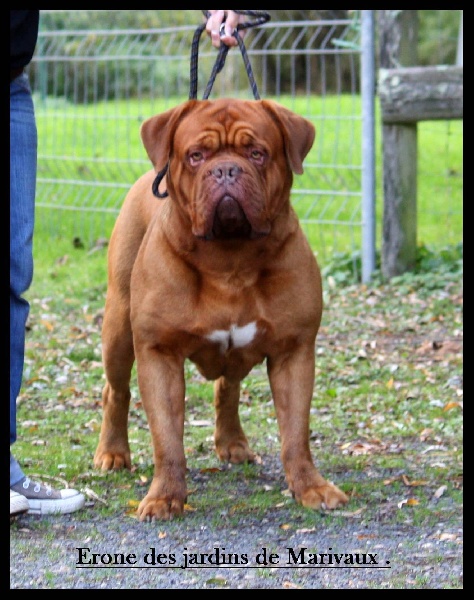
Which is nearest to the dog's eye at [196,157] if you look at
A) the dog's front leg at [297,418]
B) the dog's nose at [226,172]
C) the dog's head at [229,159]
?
the dog's head at [229,159]

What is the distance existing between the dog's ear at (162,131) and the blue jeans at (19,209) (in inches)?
18.3

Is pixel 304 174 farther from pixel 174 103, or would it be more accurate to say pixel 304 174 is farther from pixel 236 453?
pixel 236 453

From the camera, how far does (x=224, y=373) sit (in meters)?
4.45

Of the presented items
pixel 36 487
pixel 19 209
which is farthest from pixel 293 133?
pixel 36 487

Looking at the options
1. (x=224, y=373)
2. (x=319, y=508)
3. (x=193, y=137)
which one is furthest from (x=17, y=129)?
(x=319, y=508)

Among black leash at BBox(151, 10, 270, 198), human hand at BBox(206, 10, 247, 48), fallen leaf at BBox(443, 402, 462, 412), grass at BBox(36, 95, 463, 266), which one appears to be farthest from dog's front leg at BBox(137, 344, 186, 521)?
grass at BBox(36, 95, 463, 266)

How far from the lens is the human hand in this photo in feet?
15.1

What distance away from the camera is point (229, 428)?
5004mm

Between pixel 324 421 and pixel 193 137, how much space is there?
84.1 inches

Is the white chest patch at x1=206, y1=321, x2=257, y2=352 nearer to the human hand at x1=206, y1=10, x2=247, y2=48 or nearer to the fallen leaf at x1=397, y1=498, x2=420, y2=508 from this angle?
the fallen leaf at x1=397, y1=498, x2=420, y2=508

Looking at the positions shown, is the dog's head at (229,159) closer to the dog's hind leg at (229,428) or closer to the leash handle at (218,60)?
the leash handle at (218,60)

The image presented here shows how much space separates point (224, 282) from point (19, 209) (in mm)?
818

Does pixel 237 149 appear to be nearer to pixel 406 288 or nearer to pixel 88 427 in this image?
pixel 88 427

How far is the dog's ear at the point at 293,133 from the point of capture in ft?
13.8
